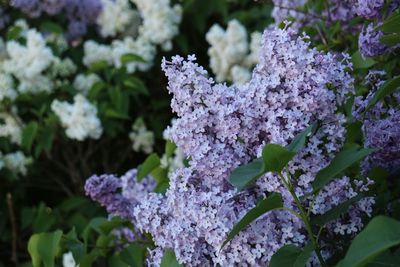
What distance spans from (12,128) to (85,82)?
0.41 meters

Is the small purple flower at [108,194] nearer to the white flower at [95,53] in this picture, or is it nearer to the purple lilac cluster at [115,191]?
the purple lilac cluster at [115,191]

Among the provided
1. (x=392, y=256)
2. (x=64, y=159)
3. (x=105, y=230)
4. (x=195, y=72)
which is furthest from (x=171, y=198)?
(x=64, y=159)

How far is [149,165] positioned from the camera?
2.16 meters

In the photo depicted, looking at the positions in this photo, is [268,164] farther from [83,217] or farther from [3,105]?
[3,105]

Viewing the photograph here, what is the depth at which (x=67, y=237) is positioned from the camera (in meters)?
2.12

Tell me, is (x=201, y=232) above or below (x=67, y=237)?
below

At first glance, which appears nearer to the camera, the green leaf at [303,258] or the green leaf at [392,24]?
the green leaf at [303,258]

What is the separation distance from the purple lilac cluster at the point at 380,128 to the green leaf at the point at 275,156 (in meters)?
0.28

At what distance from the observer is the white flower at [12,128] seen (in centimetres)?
336

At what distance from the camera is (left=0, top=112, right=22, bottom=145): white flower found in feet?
11.0

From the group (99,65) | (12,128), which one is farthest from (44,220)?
(99,65)

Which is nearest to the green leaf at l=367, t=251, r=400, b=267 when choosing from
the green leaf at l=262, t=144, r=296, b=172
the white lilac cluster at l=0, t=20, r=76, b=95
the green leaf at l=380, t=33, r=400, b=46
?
the green leaf at l=262, t=144, r=296, b=172

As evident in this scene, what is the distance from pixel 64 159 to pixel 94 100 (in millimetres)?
484

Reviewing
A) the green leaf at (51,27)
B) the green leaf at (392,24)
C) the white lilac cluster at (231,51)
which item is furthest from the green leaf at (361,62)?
the green leaf at (51,27)
